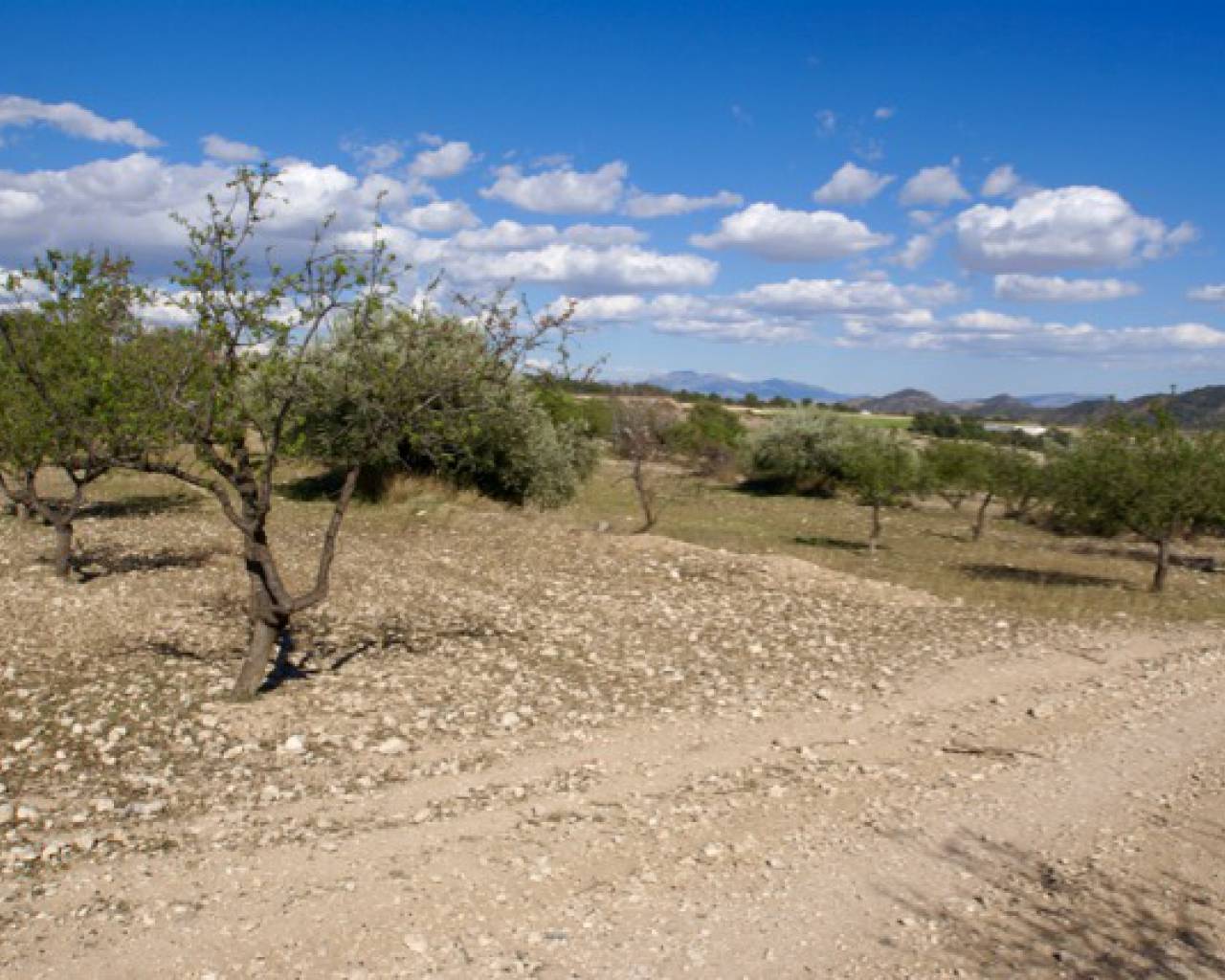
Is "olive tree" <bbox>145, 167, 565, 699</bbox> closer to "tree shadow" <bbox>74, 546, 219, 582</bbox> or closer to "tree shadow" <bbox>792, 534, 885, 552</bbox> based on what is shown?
"tree shadow" <bbox>74, 546, 219, 582</bbox>

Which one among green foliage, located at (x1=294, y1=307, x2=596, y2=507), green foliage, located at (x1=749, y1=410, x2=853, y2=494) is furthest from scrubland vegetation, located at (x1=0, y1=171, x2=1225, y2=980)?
green foliage, located at (x1=749, y1=410, x2=853, y2=494)

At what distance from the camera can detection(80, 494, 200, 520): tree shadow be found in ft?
71.7

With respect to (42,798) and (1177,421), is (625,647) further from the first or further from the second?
(1177,421)

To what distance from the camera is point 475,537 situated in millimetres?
19844

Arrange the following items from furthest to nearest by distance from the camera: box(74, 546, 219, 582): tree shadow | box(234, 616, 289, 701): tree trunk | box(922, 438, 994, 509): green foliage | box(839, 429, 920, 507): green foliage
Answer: box(922, 438, 994, 509): green foliage
box(839, 429, 920, 507): green foliage
box(74, 546, 219, 582): tree shadow
box(234, 616, 289, 701): tree trunk

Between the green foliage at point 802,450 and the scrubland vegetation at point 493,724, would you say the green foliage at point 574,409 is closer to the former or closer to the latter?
the scrubland vegetation at point 493,724

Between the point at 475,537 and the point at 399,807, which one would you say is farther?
the point at 475,537

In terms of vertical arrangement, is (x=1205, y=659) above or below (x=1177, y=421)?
below

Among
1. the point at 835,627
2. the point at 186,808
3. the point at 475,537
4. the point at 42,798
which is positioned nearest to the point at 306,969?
the point at 186,808

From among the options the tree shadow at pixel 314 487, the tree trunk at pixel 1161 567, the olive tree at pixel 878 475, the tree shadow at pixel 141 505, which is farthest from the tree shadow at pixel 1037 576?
the tree shadow at pixel 141 505

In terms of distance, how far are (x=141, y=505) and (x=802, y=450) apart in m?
31.5

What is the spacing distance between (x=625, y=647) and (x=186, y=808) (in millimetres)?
6206

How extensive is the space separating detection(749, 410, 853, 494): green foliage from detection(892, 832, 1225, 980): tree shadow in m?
38.3

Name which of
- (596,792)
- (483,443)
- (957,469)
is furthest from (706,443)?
(596,792)
